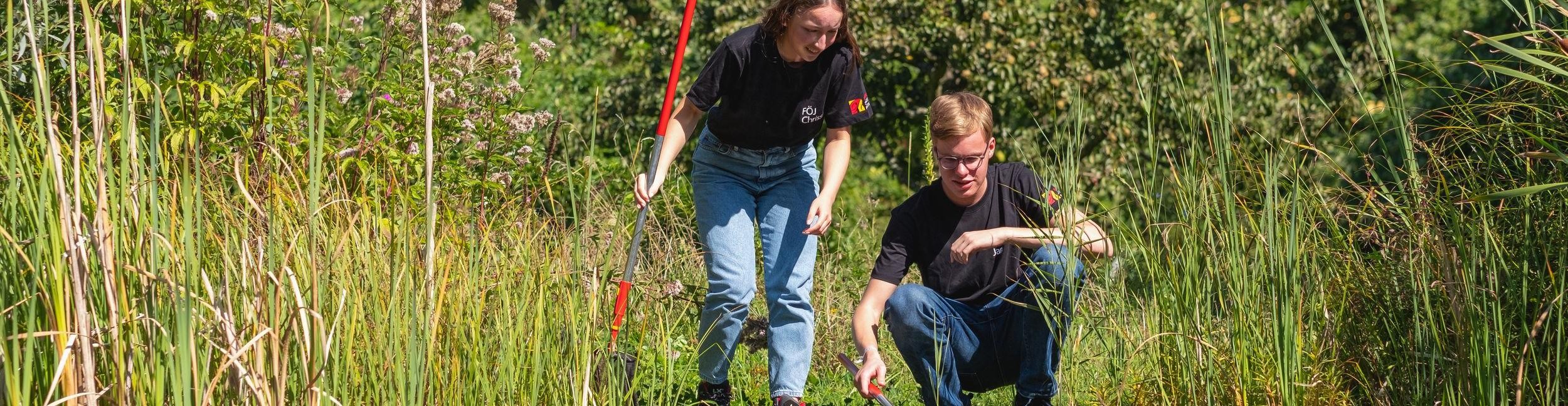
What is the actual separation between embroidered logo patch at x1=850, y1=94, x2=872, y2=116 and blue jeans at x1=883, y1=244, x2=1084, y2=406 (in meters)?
0.58

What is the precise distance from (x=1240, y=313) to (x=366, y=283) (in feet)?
5.25

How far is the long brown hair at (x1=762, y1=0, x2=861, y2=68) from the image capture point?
316 centimetres

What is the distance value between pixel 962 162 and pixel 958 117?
12cm

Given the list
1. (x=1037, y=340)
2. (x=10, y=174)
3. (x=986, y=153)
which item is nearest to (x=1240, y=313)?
(x=1037, y=340)

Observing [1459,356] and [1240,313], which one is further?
[1240,313]

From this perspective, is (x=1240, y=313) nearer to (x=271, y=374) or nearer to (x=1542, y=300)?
(x=1542, y=300)

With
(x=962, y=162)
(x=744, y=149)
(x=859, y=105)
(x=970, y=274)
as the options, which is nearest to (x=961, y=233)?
(x=970, y=274)

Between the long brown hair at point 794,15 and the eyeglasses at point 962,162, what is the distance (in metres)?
0.47

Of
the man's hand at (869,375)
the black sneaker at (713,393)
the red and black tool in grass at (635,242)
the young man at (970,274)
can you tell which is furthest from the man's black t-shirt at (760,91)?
the man's hand at (869,375)

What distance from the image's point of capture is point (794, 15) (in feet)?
10.5

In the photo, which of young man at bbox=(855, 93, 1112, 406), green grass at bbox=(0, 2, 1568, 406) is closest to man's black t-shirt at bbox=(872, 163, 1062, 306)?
young man at bbox=(855, 93, 1112, 406)

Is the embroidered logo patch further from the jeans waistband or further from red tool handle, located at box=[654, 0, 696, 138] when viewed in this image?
red tool handle, located at box=[654, 0, 696, 138]

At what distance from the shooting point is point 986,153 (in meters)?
3.16

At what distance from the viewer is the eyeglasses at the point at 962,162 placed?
306 centimetres
